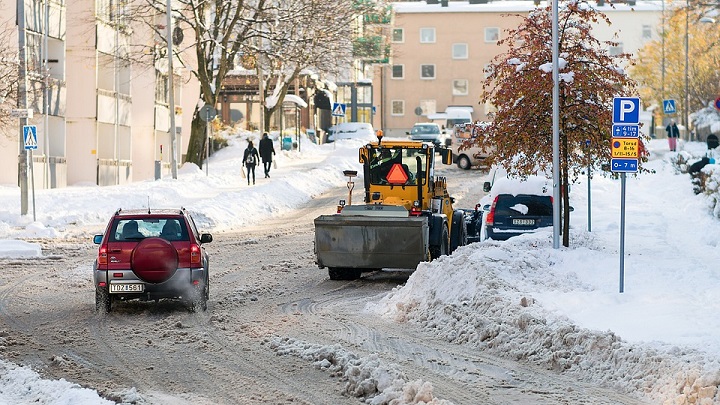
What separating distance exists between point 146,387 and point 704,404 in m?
4.85

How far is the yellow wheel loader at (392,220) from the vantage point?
19453 mm

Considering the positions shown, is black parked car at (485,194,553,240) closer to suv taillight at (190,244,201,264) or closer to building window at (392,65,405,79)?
suv taillight at (190,244,201,264)

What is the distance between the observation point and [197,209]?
1262 inches

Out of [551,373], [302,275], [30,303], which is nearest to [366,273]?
[302,275]

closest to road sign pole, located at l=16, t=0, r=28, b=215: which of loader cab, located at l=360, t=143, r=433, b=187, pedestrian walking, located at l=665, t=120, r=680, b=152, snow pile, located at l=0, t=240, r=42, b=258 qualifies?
snow pile, located at l=0, t=240, r=42, b=258

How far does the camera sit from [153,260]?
15.6 m

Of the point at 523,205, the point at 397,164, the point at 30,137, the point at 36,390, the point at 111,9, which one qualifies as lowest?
the point at 36,390

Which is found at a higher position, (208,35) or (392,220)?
(208,35)

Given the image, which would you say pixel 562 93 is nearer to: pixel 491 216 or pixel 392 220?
pixel 392 220

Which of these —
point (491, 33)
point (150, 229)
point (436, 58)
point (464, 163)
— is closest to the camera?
point (150, 229)

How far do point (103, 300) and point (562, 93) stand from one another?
342 inches

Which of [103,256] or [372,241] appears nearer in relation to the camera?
[103,256]

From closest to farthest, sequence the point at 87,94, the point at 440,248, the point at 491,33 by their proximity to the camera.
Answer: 1. the point at 440,248
2. the point at 87,94
3. the point at 491,33

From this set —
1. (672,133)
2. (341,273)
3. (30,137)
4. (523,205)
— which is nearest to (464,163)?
(672,133)
